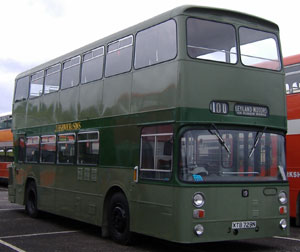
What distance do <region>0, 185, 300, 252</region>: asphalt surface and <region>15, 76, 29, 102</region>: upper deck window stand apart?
15.2 ft

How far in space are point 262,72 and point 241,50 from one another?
0.60m

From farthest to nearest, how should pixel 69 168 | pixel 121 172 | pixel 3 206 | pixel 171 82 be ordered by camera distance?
1. pixel 3 206
2. pixel 69 168
3. pixel 121 172
4. pixel 171 82

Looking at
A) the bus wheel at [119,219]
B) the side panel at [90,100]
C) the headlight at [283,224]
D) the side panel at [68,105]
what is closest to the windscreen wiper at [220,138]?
the headlight at [283,224]

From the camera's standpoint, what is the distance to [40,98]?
1480cm

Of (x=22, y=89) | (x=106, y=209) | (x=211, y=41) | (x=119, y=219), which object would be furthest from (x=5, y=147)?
(x=211, y=41)

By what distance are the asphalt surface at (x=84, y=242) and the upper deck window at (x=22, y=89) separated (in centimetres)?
464

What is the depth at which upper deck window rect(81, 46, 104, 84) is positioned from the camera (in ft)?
38.4

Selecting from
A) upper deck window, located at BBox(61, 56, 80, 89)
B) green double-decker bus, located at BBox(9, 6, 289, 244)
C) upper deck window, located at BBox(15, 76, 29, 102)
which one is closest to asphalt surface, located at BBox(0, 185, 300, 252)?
green double-decker bus, located at BBox(9, 6, 289, 244)

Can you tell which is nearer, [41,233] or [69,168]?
[41,233]

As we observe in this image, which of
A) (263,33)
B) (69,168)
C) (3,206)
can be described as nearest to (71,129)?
(69,168)

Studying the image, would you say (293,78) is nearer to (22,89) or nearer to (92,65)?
(92,65)

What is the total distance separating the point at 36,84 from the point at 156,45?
266 inches

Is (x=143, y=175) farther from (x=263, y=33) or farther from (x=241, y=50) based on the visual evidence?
(x=263, y=33)

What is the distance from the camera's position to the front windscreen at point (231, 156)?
8.60m
